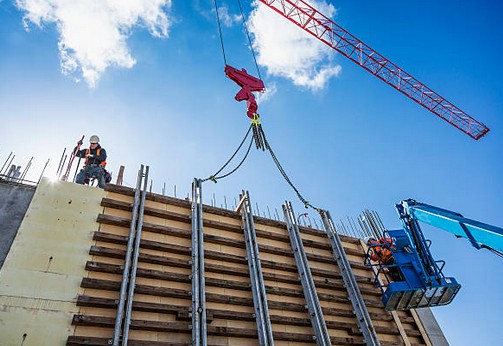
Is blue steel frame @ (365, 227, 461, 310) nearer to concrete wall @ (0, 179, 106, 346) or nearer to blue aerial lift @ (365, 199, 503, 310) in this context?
blue aerial lift @ (365, 199, 503, 310)

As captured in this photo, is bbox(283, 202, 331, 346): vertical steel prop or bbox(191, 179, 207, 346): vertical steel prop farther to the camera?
bbox(283, 202, 331, 346): vertical steel prop

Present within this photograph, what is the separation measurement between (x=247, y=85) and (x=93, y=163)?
19.0 ft

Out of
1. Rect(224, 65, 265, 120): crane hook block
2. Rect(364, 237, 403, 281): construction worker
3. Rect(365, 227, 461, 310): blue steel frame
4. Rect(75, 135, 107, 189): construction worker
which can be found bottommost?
Rect(365, 227, 461, 310): blue steel frame

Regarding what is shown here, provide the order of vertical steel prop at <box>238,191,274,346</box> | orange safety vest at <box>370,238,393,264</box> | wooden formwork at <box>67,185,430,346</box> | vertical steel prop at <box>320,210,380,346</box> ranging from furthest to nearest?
1. orange safety vest at <box>370,238,393,264</box>
2. vertical steel prop at <box>320,210,380,346</box>
3. vertical steel prop at <box>238,191,274,346</box>
4. wooden formwork at <box>67,185,430,346</box>

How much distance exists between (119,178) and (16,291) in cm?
651

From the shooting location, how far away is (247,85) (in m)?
12.6

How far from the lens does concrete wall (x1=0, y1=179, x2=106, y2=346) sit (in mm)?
6793

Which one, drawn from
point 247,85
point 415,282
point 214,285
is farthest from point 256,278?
point 247,85

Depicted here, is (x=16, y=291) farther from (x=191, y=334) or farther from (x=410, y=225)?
(x=410, y=225)

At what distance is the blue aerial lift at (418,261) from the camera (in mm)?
9737

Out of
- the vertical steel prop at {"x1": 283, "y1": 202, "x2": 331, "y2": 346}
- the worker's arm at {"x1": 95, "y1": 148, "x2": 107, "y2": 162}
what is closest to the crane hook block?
the vertical steel prop at {"x1": 283, "y1": 202, "x2": 331, "y2": 346}

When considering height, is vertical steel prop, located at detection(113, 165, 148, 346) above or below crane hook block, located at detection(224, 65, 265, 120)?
below

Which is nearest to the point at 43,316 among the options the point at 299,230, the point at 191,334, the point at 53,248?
the point at 53,248

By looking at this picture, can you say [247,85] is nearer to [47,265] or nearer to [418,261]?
[418,261]
